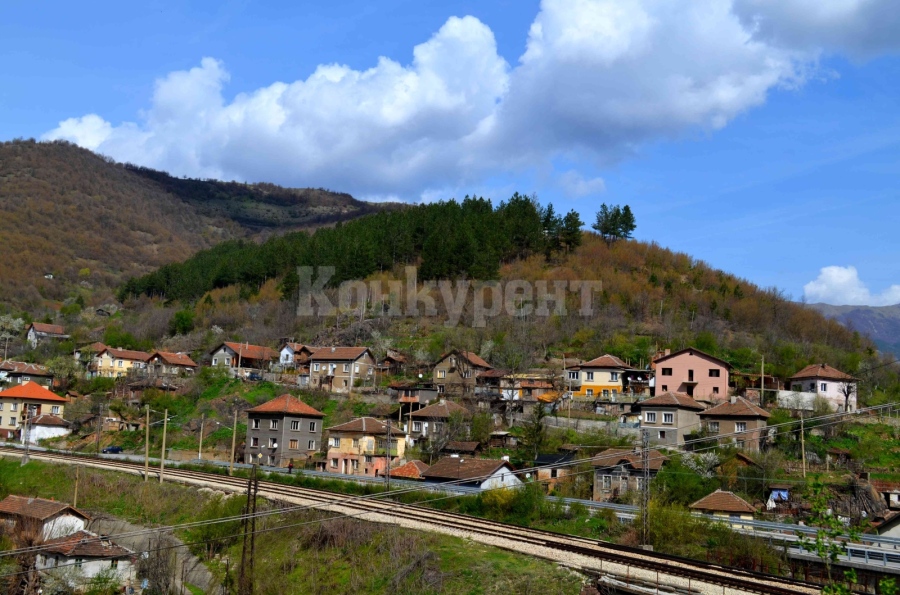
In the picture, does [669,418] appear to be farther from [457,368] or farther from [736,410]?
[457,368]

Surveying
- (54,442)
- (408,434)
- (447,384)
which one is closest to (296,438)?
(408,434)

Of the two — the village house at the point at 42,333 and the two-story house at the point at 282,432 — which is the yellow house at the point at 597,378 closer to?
the two-story house at the point at 282,432

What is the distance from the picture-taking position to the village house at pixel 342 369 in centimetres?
6251

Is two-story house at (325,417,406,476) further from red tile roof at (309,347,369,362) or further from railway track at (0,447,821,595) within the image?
red tile roof at (309,347,369,362)

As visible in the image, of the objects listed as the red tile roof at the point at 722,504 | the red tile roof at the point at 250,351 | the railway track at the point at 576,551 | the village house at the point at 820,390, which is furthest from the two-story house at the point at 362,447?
the red tile roof at the point at 250,351

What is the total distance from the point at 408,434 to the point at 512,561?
2693cm

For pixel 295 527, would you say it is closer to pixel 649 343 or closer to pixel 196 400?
pixel 196 400

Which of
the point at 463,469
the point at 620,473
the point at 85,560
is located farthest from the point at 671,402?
the point at 85,560

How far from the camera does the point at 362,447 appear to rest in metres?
46.6

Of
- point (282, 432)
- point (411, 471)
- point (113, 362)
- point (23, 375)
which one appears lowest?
point (411, 471)

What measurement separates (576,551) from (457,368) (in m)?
37.2

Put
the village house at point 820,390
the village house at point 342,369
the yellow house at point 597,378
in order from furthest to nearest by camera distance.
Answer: the village house at point 342,369 → the yellow house at point 597,378 → the village house at point 820,390

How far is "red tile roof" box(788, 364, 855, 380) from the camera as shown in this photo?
5228 cm

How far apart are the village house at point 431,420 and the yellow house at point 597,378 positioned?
32.6 feet
